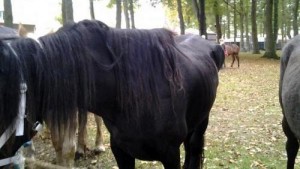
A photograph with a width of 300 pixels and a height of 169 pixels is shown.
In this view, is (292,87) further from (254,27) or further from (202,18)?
(254,27)

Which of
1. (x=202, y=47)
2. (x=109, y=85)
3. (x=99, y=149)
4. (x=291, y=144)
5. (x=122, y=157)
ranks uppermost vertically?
(x=202, y=47)

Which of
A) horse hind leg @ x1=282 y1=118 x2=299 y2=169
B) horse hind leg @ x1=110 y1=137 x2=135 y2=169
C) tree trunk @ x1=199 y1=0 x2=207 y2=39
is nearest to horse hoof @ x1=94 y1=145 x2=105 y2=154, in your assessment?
horse hind leg @ x1=110 y1=137 x2=135 y2=169

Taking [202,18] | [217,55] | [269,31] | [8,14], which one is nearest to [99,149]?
[217,55]

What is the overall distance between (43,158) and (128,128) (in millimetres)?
3151

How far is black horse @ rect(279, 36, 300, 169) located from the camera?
360 centimetres

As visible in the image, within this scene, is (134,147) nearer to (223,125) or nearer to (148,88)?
(148,88)

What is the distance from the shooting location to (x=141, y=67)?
2455 mm

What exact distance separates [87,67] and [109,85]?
271mm

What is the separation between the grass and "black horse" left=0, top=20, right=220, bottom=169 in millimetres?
2256

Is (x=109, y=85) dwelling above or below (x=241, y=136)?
above

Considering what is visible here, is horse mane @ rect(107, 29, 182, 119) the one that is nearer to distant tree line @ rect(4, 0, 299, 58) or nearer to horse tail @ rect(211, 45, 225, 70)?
distant tree line @ rect(4, 0, 299, 58)

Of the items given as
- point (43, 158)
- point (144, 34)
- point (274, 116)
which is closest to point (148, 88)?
point (144, 34)

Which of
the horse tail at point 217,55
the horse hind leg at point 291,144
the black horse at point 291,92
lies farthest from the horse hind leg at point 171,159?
the horse hind leg at point 291,144

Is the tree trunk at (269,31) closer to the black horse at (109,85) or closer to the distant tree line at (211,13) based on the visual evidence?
the distant tree line at (211,13)
